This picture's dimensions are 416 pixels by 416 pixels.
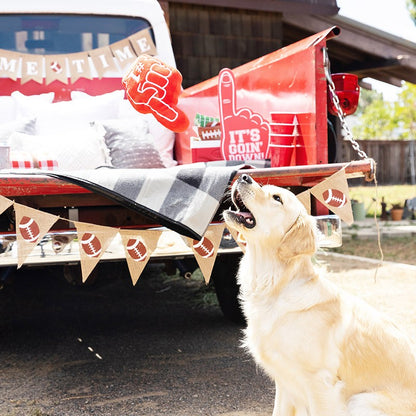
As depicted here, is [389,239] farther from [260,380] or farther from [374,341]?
[374,341]

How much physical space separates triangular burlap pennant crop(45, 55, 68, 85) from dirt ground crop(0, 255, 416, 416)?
1733 mm

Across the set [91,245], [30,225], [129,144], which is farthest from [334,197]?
[129,144]

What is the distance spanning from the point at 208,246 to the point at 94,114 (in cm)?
205

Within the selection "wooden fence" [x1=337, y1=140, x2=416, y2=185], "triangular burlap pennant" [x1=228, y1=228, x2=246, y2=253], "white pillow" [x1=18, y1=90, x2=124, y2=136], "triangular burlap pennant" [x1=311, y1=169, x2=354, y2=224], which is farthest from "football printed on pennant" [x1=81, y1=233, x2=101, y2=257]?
"wooden fence" [x1=337, y1=140, x2=416, y2=185]

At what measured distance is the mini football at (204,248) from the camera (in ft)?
9.81

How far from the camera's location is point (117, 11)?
16.7ft

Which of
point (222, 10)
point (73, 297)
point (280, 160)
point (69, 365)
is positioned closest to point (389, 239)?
point (222, 10)

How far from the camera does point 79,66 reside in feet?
16.2

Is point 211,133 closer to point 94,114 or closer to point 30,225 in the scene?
point 94,114

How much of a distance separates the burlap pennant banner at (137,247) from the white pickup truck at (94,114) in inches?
2.4

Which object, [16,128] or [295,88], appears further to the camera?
[16,128]

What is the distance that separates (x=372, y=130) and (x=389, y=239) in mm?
28852

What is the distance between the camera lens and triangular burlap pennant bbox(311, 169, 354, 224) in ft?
9.52

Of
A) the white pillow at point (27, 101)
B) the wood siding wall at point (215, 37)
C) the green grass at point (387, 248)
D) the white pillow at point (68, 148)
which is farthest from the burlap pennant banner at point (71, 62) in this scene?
the wood siding wall at point (215, 37)
